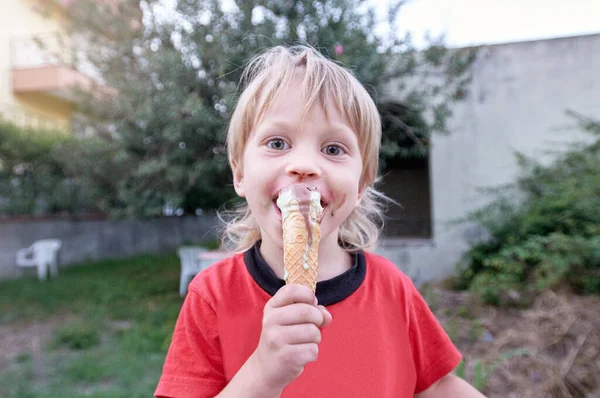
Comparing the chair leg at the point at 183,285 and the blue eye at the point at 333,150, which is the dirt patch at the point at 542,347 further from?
the chair leg at the point at 183,285

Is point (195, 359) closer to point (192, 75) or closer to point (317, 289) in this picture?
point (317, 289)

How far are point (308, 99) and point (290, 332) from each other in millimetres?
549

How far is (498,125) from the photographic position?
22.9 feet

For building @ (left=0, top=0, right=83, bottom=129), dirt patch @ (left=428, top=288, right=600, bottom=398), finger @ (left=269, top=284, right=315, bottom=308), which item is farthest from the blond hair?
building @ (left=0, top=0, right=83, bottom=129)

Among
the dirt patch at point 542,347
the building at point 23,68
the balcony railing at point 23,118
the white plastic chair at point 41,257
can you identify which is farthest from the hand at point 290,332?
the building at point 23,68

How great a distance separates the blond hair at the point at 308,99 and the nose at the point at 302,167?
0.46 feet

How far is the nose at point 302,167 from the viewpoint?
0.96m

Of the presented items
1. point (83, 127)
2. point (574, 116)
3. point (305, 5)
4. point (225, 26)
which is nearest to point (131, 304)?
point (83, 127)

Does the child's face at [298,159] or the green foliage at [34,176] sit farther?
the green foliage at [34,176]

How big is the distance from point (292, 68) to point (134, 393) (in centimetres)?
298

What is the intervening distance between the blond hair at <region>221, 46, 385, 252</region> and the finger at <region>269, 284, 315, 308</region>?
443 mm

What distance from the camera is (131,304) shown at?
5.84 meters

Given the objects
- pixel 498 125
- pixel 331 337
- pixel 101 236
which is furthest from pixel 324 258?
pixel 101 236

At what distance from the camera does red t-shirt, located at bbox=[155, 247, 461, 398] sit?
3.46ft
